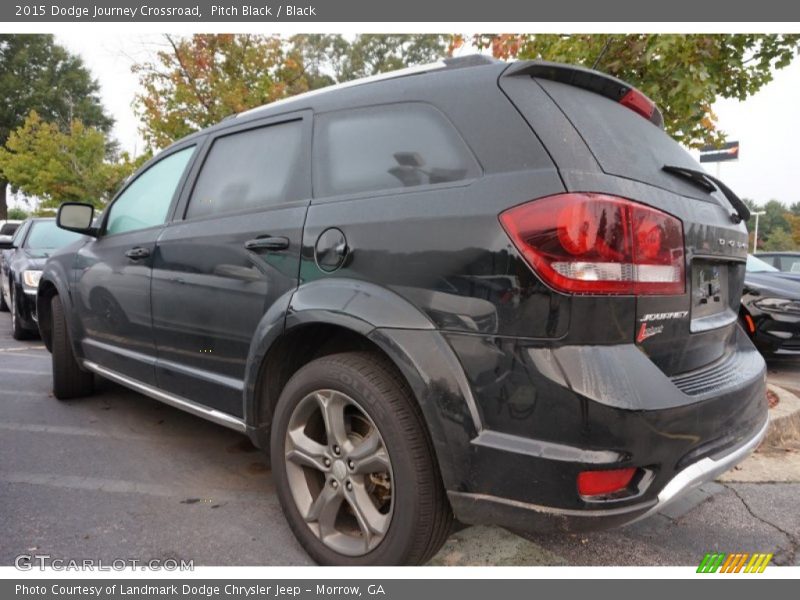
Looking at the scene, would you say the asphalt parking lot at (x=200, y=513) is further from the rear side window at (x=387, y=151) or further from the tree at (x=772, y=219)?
the tree at (x=772, y=219)

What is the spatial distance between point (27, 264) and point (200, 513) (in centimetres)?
545

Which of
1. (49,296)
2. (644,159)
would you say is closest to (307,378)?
(644,159)

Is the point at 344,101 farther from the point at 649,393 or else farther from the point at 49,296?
the point at 49,296

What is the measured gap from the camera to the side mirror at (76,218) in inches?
149

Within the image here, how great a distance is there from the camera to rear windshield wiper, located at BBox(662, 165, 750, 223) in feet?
7.08

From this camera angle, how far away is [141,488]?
2.89 m

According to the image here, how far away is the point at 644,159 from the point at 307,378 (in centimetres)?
150

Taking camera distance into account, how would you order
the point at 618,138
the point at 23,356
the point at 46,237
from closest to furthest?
1. the point at 618,138
2. the point at 23,356
3. the point at 46,237

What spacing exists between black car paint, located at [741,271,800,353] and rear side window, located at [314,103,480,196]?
521 cm

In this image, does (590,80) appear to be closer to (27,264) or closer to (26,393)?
(26,393)

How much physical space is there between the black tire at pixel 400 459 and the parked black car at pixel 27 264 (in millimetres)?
5765

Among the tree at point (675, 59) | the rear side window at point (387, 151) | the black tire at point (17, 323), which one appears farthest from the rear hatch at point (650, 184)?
the black tire at point (17, 323)

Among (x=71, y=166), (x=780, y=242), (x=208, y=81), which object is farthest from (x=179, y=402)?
(x=780, y=242)

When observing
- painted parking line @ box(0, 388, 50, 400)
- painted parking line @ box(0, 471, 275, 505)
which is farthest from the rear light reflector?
painted parking line @ box(0, 388, 50, 400)
